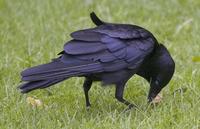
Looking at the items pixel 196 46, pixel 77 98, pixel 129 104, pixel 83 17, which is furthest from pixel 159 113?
pixel 83 17

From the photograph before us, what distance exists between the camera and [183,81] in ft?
19.8

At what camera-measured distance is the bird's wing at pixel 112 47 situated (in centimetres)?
513

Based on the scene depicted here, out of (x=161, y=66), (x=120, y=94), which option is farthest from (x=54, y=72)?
(x=161, y=66)

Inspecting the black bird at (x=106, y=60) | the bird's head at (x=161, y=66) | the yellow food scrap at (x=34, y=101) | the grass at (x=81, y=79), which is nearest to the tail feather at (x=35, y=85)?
the black bird at (x=106, y=60)

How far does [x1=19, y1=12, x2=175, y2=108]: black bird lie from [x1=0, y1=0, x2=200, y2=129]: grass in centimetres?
26

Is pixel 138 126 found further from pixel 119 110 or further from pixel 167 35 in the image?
pixel 167 35

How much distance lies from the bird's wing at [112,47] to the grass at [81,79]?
38cm

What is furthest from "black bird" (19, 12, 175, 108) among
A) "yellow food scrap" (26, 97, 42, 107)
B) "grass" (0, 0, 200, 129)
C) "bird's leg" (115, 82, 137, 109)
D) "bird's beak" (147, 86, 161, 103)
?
"yellow food scrap" (26, 97, 42, 107)

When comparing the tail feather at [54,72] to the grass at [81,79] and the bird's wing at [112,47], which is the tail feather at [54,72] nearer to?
the bird's wing at [112,47]

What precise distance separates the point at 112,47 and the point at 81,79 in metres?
1.05

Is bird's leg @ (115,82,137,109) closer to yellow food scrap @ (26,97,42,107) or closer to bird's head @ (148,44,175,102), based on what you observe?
bird's head @ (148,44,175,102)

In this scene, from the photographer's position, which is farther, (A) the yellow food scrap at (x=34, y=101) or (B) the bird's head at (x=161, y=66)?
(A) the yellow food scrap at (x=34, y=101)

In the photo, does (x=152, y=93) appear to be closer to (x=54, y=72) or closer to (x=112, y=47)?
(x=112, y=47)

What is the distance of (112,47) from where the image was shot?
5.18 metres
